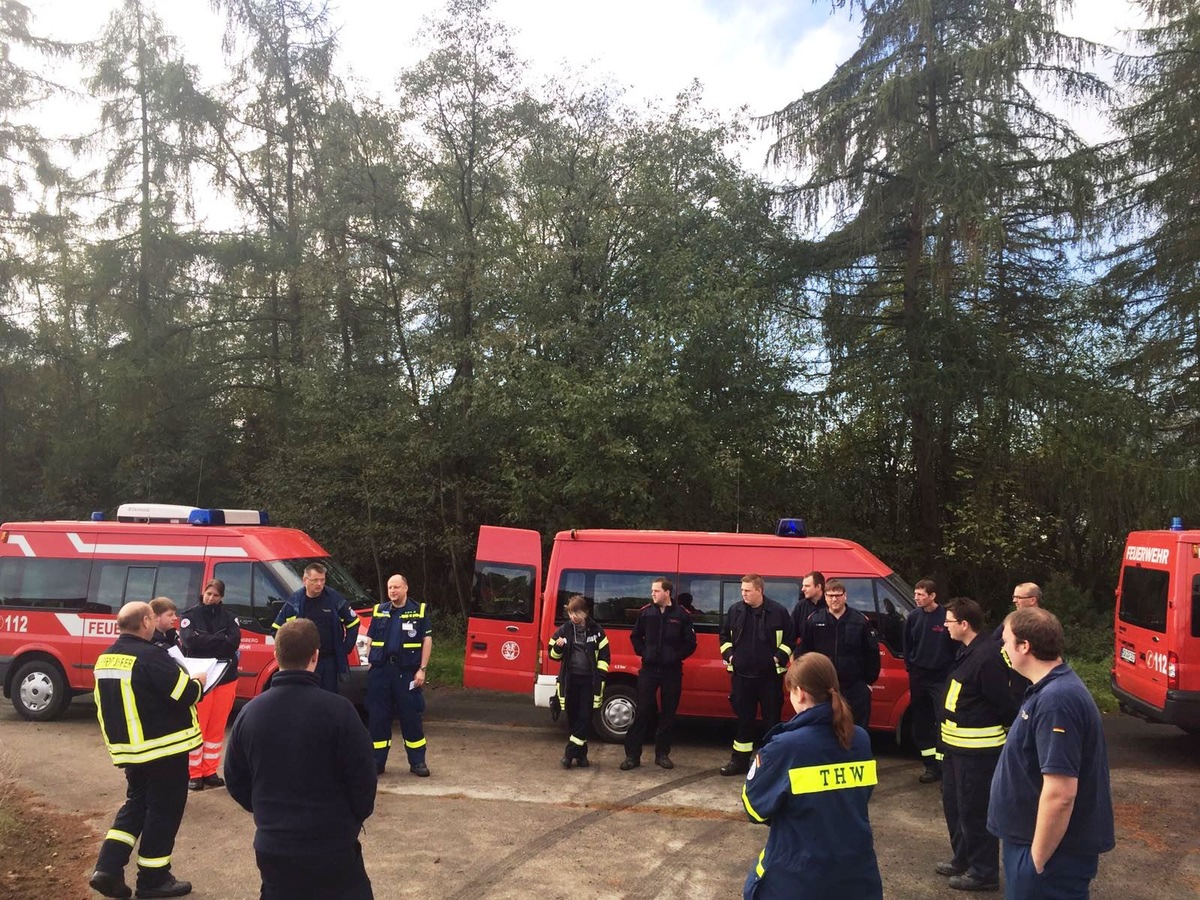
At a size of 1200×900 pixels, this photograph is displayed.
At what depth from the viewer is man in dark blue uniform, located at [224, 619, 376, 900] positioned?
10.7 feet

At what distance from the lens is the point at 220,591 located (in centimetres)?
757

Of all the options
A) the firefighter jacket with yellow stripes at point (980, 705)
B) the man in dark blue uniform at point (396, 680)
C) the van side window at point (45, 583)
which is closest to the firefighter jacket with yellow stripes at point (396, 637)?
the man in dark blue uniform at point (396, 680)

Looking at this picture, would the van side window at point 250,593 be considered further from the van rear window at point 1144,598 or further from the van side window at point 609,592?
the van rear window at point 1144,598

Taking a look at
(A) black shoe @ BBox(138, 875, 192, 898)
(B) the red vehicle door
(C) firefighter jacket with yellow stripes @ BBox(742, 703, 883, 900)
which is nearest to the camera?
(C) firefighter jacket with yellow stripes @ BBox(742, 703, 883, 900)

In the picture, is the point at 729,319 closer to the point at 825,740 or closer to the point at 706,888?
the point at 706,888

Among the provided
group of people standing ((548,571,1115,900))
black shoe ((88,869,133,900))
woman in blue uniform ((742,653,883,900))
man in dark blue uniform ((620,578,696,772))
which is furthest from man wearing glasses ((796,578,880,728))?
black shoe ((88,869,133,900))

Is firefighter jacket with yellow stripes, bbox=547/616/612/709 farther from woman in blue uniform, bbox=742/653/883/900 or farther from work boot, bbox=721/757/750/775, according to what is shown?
woman in blue uniform, bbox=742/653/883/900

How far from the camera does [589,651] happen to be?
800cm

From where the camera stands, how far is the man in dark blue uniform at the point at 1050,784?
3.19 metres

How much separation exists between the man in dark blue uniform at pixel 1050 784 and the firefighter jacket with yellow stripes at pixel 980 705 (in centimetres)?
162

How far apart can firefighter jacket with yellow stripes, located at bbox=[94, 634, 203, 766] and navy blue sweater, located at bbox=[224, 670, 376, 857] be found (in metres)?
1.80

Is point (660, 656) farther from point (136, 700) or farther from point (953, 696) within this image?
point (136, 700)

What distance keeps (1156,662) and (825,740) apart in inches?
285

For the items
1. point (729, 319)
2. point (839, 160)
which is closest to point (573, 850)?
point (729, 319)
